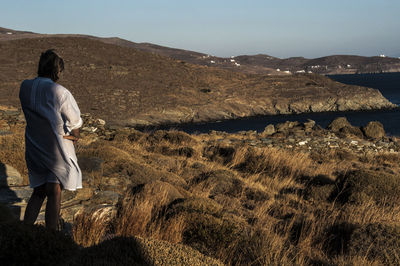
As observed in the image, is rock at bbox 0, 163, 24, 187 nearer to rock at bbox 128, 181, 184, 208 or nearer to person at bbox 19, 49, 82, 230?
rock at bbox 128, 181, 184, 208

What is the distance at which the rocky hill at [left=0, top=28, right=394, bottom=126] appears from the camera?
188ft

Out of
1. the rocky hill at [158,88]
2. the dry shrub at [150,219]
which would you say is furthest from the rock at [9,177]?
the rocky hill at [158,88]

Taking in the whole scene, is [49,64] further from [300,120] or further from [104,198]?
[300,120]

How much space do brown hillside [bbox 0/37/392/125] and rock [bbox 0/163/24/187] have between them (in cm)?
4704

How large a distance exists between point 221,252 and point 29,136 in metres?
2.47

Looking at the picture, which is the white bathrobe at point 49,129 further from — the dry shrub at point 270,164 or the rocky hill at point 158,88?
the rocky hill at point 158,88

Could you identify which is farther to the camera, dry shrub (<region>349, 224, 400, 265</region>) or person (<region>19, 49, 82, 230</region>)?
dry shrub (<region>349, 224, 400, 265</region>)

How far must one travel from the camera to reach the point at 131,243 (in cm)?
287

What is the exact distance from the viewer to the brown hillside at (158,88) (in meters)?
57.4

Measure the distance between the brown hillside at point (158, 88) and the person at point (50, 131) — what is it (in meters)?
49.6

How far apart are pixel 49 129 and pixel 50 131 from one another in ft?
0.07

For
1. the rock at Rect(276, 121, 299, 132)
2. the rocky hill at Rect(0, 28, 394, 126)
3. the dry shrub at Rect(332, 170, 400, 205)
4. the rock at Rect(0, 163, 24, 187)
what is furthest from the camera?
the rocky hill at Rect(0, 28, 394, 126)

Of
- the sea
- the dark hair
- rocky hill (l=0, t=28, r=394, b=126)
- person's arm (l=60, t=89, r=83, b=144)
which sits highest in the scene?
the dark hair

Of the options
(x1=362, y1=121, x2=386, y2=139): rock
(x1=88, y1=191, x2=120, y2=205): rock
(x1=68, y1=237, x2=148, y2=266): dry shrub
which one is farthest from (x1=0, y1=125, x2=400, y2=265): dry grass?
(x1=362, y1=121, x2=386, y2=139): rock
